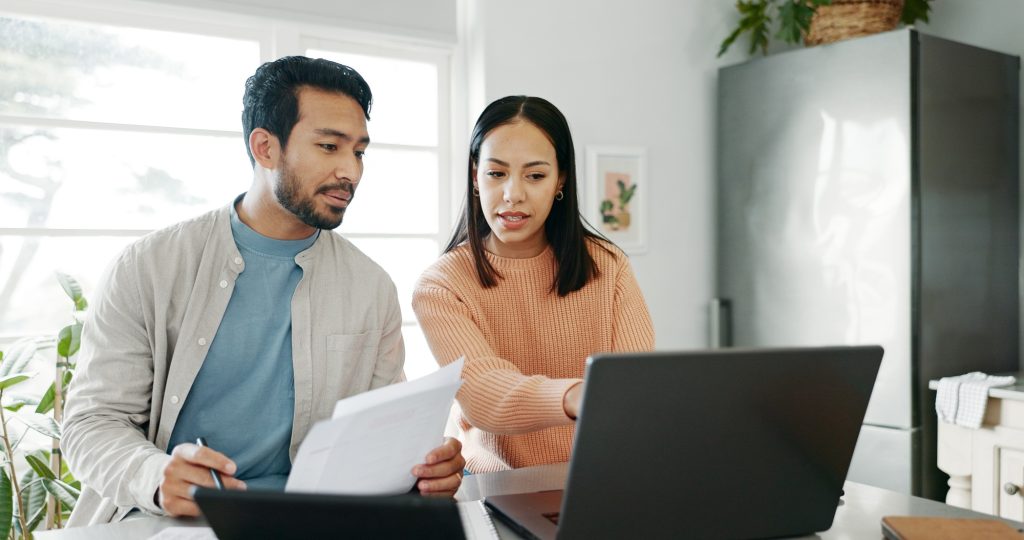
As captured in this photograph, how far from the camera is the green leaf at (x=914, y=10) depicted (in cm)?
296

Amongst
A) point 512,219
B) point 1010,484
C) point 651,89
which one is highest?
point 651,89

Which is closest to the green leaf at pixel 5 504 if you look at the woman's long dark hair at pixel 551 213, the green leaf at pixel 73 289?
the green leaf at pixel 73 289

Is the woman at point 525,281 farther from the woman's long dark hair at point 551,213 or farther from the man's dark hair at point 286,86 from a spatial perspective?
the man's dark hair at point 286,86

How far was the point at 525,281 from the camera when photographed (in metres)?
1.60

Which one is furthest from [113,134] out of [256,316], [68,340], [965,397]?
[965,397]

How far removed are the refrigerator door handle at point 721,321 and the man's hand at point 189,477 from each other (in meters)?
2.43

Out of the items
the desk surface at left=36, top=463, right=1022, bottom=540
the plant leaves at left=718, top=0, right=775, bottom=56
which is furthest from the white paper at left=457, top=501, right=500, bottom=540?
the plant leaves at left=718, top=0, right=775, bottom=56

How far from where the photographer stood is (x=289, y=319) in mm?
1444

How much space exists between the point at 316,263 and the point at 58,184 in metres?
1.21

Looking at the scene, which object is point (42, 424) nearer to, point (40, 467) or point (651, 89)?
point (40, 467)

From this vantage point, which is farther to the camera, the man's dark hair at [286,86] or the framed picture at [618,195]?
the framed picture at [618,195]

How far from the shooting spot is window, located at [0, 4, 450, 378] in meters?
2.24

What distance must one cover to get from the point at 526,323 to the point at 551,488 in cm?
44

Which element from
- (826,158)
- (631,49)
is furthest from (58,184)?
(826,158)
